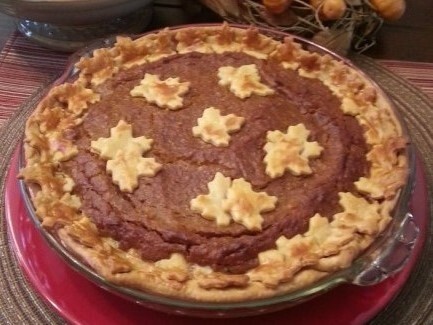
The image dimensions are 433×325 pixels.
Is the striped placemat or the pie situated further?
the striped placemat

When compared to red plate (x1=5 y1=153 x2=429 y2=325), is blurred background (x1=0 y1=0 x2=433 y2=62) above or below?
above

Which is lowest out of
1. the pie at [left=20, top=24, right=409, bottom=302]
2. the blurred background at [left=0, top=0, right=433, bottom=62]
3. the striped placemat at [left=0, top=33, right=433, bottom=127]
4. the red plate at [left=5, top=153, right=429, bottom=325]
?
the red plate at [left=5, top=153, right=429, bottom=325]

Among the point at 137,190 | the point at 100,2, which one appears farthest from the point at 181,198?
the point at 100,2

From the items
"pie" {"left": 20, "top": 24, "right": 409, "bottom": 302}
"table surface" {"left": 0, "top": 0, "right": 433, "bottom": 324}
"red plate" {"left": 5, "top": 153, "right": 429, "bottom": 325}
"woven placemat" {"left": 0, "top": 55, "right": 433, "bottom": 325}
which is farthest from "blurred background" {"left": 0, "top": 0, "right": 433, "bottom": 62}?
"red plate" {"left": 5, "top": 153, "right": 429, "bottom": 325}

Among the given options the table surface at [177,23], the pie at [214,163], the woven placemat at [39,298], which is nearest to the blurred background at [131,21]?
the table surface at [177,23]

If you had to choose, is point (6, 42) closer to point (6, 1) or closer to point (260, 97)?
point (6, 1)

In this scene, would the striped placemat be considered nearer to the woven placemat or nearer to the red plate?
the woven placemat
